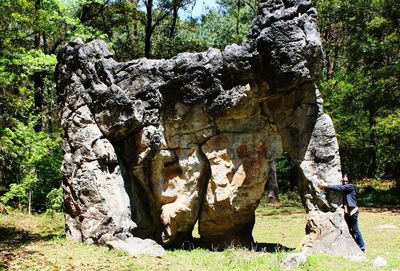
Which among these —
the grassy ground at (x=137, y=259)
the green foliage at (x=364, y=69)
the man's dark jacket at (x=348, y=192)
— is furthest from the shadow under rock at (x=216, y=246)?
the green foliage at (x=364, y=69)

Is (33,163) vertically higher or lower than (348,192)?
higher

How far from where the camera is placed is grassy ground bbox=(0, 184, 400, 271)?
8.59 m

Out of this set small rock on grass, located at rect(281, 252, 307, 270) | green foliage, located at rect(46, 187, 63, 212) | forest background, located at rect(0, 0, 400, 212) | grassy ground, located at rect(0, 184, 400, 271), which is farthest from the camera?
green foliage, located at rect(46, 187, 63, 212)

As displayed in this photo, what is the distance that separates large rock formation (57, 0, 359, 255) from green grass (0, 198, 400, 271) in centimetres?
92

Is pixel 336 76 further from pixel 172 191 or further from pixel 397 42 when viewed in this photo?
pixel 172 191

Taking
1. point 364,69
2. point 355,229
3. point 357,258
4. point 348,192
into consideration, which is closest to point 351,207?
point 348,192

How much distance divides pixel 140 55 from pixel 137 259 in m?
20.3

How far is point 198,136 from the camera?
1226 cm

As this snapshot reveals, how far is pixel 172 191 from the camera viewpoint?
12352 mm

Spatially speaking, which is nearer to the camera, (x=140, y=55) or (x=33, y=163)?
(x=33, y=163)

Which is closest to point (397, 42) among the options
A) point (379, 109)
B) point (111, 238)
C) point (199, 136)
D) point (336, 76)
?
point (379, 109)

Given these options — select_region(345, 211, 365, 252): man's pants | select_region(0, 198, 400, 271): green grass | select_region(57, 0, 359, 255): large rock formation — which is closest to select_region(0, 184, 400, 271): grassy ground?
select_region(0, 198, 400, 271): green grass

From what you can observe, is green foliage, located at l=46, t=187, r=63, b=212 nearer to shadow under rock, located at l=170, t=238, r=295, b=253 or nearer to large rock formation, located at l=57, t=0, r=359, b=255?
large rock formation, located at l=57, t=0, r=359, b=255

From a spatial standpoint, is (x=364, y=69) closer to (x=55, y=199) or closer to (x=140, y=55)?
(x=140, y=55)
